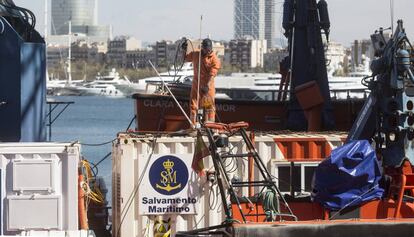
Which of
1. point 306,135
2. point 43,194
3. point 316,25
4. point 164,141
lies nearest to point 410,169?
point 306,135

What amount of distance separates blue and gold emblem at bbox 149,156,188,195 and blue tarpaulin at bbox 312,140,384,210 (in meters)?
2.13

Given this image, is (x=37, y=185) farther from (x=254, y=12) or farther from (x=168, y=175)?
(x=254, y=12)

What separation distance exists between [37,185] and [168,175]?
6.00 ft

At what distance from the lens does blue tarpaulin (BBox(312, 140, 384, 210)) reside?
49.0ft

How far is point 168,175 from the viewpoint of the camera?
1639 centimetres

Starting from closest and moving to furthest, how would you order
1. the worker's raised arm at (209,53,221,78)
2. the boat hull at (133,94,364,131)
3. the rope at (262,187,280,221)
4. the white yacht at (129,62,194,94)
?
the rope at (262,187,280,221)
the worker's raised arm at (209,53,221,78)
the white yacht at (129,62,194,94)
the boat hull at (133,94,364,131)

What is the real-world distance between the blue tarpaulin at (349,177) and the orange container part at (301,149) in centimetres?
167

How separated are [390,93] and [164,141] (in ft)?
10.2

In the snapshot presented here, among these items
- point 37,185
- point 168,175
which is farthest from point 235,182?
point 37,185

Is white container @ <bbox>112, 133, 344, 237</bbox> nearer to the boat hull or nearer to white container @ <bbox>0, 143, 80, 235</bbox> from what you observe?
white container @ <bbox>0, 143, 80, 235</bbox>

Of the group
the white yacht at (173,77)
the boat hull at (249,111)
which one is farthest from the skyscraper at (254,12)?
the boat hull at (249,111)

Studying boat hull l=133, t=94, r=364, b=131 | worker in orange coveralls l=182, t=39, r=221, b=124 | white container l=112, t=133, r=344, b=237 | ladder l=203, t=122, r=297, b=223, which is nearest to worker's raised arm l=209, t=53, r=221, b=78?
worker in orange coveralls l=182, t=39, r=221, b=124

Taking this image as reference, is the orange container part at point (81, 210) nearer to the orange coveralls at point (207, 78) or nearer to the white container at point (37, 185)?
the white container at point (37, 185)

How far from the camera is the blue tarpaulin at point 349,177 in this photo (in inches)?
588
